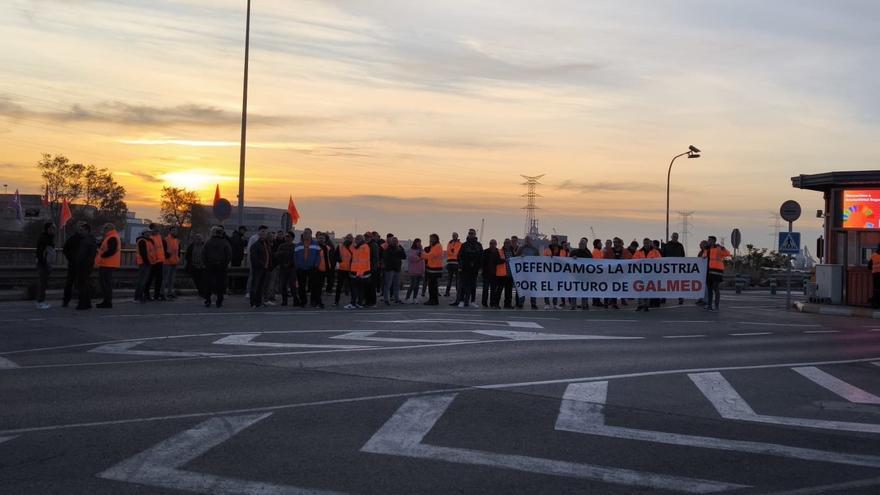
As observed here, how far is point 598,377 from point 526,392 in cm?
178

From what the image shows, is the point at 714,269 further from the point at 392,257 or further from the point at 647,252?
the point at 392,257

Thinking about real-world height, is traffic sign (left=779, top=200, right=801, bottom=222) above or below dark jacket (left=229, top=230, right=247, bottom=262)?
above

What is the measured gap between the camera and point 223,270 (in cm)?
2441

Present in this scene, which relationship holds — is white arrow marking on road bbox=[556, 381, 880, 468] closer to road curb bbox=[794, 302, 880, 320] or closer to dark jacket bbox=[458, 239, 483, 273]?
dark jacket bbox=[458, 239, 483, 273]

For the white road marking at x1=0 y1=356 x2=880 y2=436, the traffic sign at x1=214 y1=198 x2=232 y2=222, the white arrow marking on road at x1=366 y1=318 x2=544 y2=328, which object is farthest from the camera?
the traffic sign at x1=214 y1=198 x2=232 y2=222

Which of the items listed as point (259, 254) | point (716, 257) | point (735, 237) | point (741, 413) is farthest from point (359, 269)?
point (735, 237)

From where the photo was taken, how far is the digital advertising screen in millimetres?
29891

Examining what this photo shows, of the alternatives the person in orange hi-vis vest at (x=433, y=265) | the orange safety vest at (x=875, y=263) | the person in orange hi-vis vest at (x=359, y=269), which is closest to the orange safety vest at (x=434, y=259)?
the person in orange hi-vis vest at (x=433, y=265)

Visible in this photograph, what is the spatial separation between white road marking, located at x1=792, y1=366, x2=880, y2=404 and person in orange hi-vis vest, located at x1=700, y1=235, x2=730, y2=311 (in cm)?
1339

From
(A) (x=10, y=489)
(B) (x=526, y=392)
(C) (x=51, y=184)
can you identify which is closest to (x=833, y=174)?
(B) (x=526, y=392)

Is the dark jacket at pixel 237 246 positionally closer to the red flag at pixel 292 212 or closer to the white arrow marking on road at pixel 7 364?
the red flag at pixel 292 212

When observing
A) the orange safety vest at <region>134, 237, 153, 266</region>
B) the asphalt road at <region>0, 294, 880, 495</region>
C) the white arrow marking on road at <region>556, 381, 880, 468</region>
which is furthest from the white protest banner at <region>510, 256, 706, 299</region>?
the white arrow marking on road at <region>556, 381, 880, 468</region>

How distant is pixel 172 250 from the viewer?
2527 cm

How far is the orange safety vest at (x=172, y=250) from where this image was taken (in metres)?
25.1
